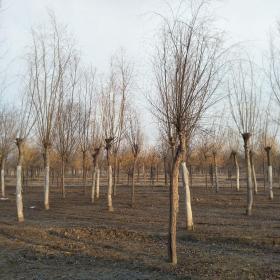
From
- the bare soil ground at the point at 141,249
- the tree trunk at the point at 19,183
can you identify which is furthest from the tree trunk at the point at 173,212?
the tree trunk at the point at 19,183

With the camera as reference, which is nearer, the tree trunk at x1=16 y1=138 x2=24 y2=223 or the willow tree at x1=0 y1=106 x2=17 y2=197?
the tree trunk at x1=16 y1=138 x2=24 y2=223

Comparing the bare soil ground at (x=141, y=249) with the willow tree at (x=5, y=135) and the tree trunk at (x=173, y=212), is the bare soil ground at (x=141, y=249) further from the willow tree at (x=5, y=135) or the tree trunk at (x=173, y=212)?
the willow tree at (x=5, y=135)

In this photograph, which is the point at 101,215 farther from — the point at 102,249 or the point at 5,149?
the point at 5,149

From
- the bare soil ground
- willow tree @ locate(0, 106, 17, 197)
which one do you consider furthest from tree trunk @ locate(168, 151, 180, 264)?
willow tree @ locate(0, 106, 17, 197)

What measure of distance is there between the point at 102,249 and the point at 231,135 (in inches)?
971

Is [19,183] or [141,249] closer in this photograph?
[141,249]

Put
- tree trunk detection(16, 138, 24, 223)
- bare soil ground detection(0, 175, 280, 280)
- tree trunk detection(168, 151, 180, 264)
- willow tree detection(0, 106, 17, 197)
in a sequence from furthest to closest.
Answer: willow tree detection(0, 106, 17, 197) → tree trunk detection(16, 138, 24, 223) → tree trunk detection(168, 151, 180, 264) → bare soil ground detection(0, 175, 280, 280)

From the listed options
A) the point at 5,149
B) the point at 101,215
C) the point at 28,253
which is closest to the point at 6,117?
the point at 5,149

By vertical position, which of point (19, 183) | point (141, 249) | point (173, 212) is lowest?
point (141, 249)

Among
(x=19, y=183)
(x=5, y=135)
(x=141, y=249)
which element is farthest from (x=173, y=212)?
(x=5, y=135)

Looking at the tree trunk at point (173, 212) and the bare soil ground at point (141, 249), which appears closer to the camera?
the bare soil ground at point (141, 249)

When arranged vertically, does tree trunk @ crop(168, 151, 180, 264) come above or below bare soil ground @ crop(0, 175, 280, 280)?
above

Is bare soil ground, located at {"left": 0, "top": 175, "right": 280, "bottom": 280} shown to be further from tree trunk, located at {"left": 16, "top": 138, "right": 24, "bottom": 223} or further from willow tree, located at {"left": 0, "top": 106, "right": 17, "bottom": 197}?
willow tree, located at {"left": 0, "top": 106, "right": 17, "bottom": 197}

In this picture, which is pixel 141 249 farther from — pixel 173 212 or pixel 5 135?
pixel 5 135
